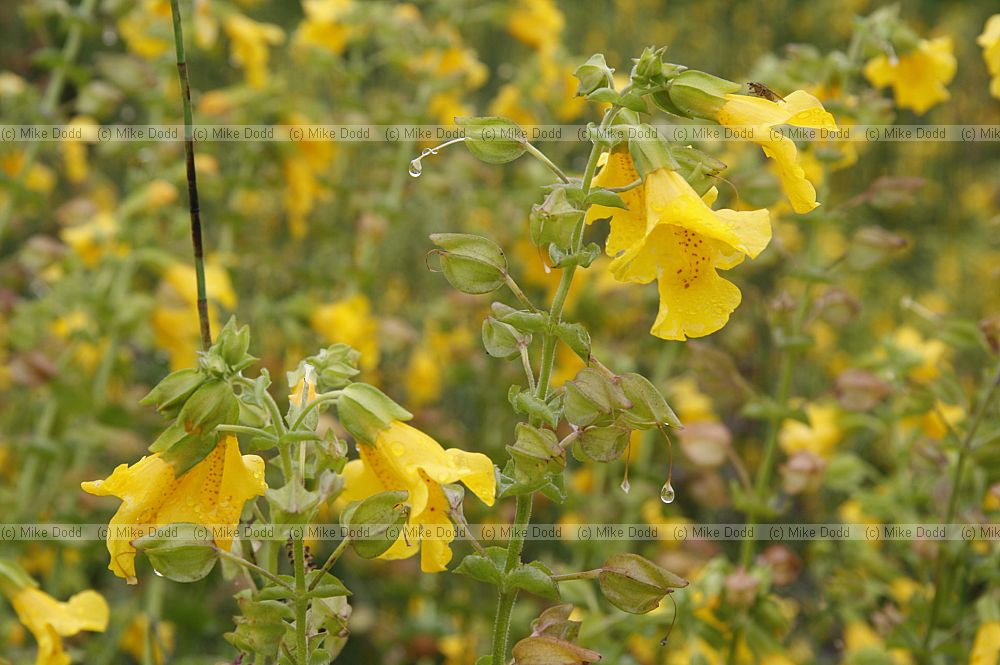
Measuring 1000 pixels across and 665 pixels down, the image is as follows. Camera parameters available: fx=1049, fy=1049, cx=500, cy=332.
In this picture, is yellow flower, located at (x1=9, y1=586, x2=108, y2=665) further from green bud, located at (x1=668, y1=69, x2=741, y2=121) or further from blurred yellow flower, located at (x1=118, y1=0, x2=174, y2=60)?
blurred yellow flower, located at (x1=118, y1=0, x2=174, y2=60)

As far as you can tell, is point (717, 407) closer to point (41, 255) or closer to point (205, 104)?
point (205, 104)

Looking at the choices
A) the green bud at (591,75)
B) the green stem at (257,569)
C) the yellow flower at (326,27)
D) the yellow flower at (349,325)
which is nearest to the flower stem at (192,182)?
the green stem at (257,569)

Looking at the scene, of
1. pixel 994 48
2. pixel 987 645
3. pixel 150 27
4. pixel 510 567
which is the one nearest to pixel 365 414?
pixel 510 567

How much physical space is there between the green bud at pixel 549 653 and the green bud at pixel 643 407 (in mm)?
181

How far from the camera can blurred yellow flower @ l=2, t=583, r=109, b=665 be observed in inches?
43.3

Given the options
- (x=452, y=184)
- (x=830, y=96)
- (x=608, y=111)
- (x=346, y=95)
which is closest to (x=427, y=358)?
(x=452, y=184)

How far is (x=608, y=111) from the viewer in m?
0.88

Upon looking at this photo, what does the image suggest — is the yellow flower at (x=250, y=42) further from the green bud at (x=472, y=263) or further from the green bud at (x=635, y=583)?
the green bud at (x=635, y=583)

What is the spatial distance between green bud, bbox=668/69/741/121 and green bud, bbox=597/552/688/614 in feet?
1.21

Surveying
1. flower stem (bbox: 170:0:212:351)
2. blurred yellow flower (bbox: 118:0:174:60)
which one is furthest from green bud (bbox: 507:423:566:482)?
blurred yellow flower (bbox: 118:0:174:60)

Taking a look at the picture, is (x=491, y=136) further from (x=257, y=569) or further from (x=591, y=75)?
(x=257, y=569)

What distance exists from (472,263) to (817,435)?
1167 mm

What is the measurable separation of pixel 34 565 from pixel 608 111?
1592mm

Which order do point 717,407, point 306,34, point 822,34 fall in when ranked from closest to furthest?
point 306,34 → point 717,407 → point 822,34
